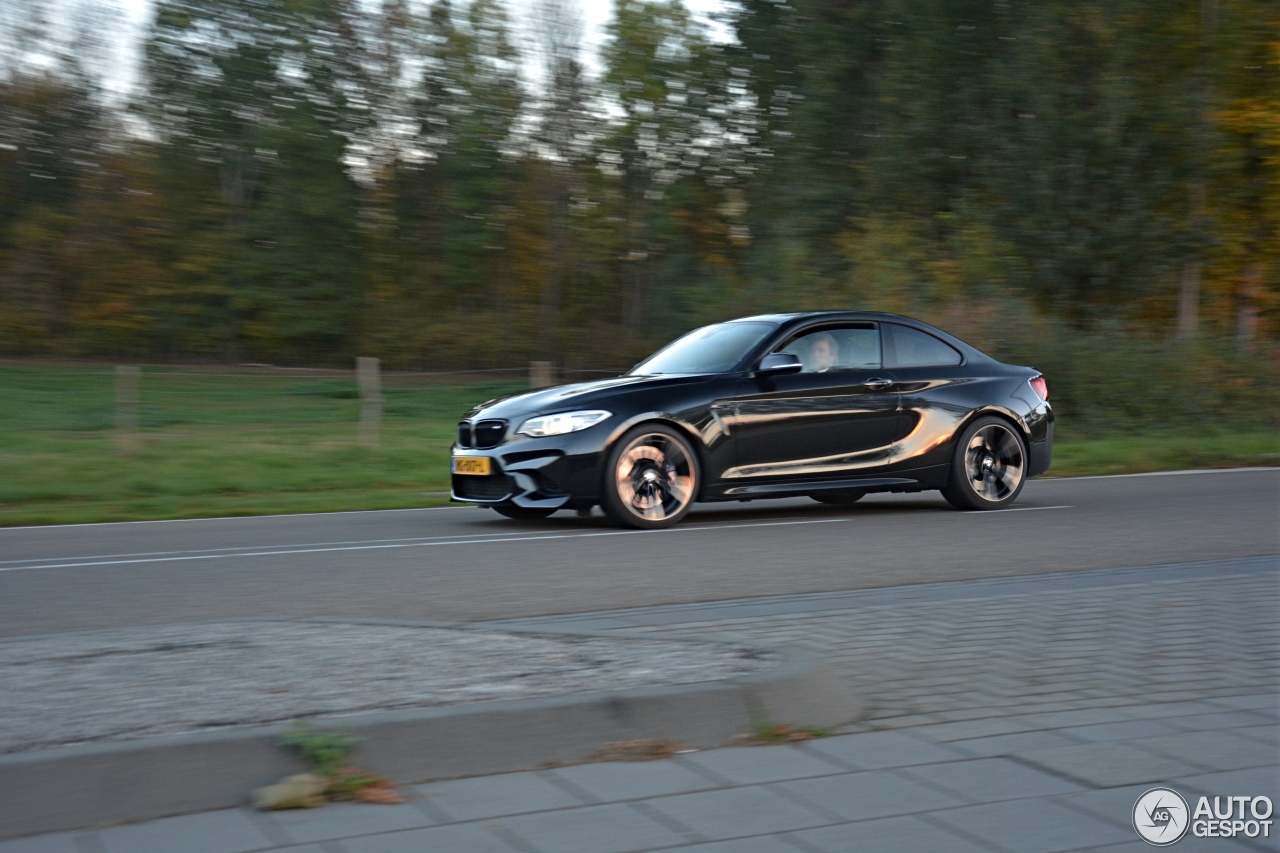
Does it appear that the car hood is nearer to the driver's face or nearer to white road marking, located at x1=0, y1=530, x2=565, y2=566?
white road marking, located at x1=0, y1=530, x2=565, y2=566

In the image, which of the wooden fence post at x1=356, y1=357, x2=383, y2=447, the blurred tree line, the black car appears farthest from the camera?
the blurred tree line

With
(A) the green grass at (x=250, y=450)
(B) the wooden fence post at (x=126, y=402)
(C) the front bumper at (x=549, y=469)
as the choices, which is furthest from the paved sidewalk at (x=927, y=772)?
(B) the wooden fence post at (x=126, y=402)

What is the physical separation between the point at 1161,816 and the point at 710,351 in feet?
25.3

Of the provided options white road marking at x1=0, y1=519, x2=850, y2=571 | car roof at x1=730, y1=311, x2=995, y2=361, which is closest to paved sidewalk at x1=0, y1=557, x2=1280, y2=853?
white road marking at x1=0, y1=519, x2=850, y2=571

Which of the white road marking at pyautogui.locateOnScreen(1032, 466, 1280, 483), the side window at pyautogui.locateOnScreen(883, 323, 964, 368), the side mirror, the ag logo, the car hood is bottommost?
the ag logo

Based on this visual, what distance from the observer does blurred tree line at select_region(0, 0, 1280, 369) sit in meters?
31.9

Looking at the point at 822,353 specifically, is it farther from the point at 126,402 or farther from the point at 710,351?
the point at 126,402

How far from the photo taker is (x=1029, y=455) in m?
11.9

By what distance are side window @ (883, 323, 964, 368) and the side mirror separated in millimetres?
1101

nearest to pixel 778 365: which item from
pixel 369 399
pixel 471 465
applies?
pixel 471 465

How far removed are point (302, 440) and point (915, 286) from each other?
12.0m

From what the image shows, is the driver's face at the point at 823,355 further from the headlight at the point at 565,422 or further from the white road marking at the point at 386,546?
the headlight at the point at 565,422

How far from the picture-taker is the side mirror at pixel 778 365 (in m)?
10.6

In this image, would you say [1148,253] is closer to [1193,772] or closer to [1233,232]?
[1233,232]
